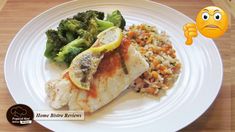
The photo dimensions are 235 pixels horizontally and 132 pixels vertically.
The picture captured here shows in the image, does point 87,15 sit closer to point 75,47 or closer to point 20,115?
point 75,47

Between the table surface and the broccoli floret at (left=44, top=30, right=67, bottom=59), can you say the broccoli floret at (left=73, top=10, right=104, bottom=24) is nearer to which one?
the broccoli floret at (left=44, top=30, right=67, bottom=59)

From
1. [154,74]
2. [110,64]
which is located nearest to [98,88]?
[110,64]

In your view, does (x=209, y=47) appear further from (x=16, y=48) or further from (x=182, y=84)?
(x=16, y=48)

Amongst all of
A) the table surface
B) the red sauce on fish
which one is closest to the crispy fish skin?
the red sauce on fish

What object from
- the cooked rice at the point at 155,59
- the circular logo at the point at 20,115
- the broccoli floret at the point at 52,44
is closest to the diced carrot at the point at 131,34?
the cooked rice at the point at 155,59

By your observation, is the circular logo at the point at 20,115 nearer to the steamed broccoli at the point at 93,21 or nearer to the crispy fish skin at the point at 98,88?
the crispy fish skin at the point at 98,88

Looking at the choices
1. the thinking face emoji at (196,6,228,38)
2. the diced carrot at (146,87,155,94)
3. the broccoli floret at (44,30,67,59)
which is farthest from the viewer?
the broccoli floret at (44,30,67,59)
